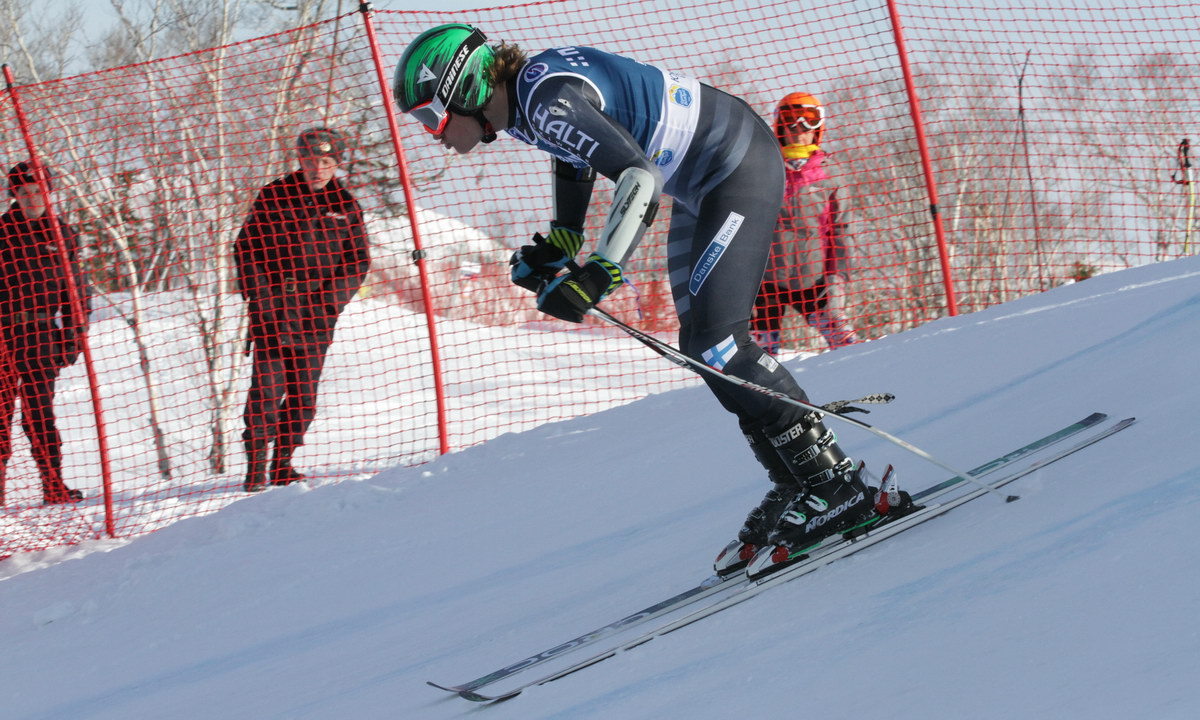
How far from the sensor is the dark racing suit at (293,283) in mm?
5453

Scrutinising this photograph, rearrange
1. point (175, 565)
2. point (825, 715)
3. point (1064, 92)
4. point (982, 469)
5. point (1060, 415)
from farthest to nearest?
point (1064, 92), point (175, 565), point (1060, 415), point (982, 469), point (825, 715)

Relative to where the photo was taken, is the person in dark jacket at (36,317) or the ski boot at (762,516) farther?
the person in dark jacket at (36,317)

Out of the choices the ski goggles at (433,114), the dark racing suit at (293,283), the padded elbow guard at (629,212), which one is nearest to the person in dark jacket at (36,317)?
the dark racing suit at (293,283)

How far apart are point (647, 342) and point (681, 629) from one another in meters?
0.81

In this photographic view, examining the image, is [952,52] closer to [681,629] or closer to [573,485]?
[573,485]

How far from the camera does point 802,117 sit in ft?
17.3

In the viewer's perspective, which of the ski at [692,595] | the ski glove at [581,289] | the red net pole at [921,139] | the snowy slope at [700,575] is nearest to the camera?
the snowy slope at [700,575]

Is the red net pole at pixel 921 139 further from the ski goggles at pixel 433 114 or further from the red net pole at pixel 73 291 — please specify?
the red net pole at pixel 73 291

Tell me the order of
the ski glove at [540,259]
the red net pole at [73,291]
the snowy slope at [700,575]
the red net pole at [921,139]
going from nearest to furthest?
the snowy slope at [700,575] → the ski glove at [540,259] → the red net pole at [73,291] → the red net pole at [921,139]

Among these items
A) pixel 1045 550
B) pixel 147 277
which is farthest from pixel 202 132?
pixel 1045 550

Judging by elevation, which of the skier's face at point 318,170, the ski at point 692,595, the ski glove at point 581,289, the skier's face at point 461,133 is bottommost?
the ski at point 692,595

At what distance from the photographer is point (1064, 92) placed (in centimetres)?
807

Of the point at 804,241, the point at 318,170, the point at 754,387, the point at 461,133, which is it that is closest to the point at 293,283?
the point at 318,170

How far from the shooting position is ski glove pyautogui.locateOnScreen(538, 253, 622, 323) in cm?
262
